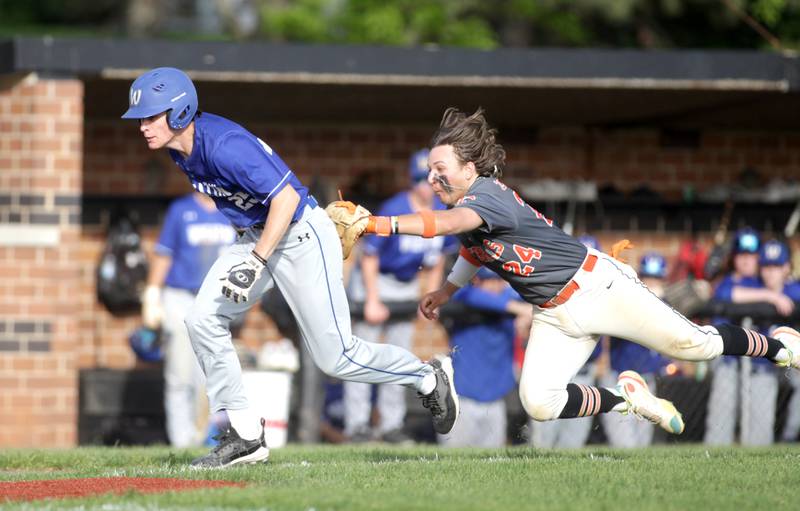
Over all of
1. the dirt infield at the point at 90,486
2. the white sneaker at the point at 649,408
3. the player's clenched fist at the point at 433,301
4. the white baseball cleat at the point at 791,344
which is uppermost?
the player's clenched fist at the point at 433,301

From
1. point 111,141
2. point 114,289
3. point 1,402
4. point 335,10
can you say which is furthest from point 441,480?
point 335,10

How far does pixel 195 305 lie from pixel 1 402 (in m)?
4.55

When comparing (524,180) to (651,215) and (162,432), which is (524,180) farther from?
(162,432)

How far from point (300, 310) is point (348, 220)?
736 millimetres

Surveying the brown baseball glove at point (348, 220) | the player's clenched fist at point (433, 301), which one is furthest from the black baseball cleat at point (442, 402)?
the brown baseball glove at point (348, 220)

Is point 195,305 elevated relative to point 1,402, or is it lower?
elevated

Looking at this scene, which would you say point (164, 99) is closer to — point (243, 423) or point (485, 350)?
point (243, 423)

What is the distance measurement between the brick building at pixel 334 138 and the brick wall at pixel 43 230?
0.04 feet

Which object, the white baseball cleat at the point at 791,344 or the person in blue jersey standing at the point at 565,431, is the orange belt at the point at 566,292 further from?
the person in blue jersey standing at the point at 565,431

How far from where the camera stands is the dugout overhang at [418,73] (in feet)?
36.2

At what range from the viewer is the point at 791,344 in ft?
25.0

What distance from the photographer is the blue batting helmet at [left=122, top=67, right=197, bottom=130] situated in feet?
22.3

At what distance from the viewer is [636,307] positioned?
281 inches

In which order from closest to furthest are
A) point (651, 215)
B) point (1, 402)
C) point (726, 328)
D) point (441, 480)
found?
point (441, 480)
point (726, 328)
point (1, 402)
point (651, 215)
